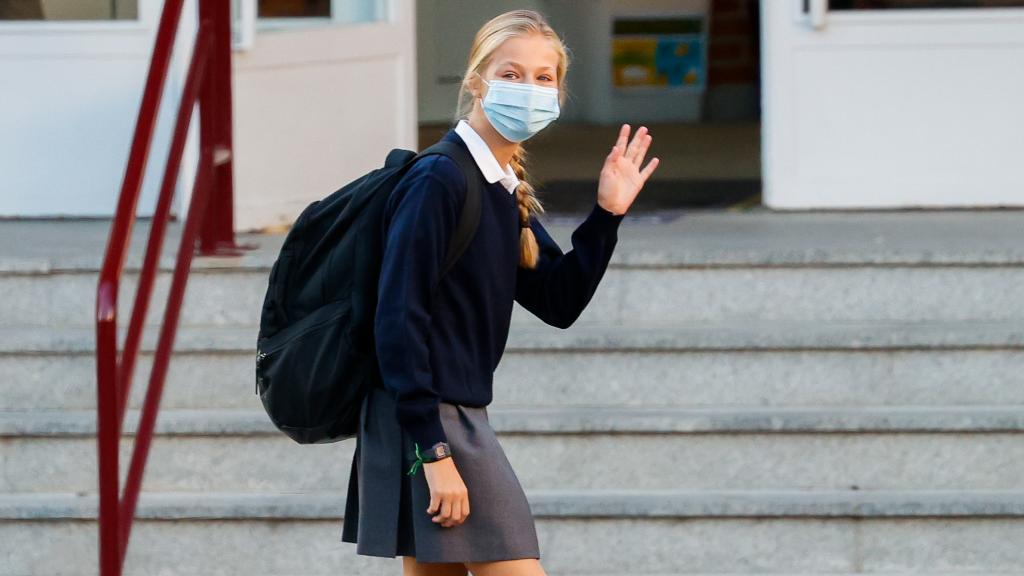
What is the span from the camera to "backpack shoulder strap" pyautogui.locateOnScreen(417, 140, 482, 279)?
9.20ft

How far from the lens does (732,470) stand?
4320 mm

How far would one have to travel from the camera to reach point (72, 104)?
5996 mm

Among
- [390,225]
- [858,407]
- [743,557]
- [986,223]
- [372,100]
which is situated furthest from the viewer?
[372,100]

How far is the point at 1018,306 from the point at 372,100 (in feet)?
7.98

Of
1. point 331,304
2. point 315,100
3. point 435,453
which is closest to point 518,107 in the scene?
point 331,304

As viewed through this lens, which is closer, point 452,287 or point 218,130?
point 452,287

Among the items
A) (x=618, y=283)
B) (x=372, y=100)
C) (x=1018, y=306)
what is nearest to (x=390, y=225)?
(x=618, y=283)

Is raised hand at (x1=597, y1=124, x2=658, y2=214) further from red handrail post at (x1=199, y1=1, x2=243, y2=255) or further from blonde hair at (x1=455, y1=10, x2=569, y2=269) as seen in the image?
red handrail post at (x1=199, y1=1, x2=243, y2=255)

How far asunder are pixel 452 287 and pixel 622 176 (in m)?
0.39

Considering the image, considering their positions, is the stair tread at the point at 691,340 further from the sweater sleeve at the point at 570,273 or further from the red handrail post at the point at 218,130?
the sweater sleeve at the point at 570,273

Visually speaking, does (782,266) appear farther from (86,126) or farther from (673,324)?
(86,126)

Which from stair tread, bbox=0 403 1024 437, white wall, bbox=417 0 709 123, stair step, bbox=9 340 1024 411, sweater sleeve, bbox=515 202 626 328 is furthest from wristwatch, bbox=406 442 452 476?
white wall, bbox=417 0 709 123

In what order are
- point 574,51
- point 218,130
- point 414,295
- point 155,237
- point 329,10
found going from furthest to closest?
point 574,51, point 329,10, point 218,130, point 155,237, point 414,295

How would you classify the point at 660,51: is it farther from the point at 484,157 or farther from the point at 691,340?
the point at 484,157
